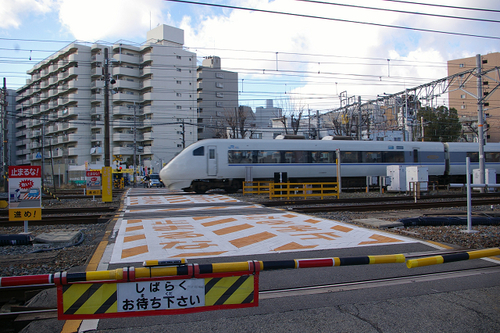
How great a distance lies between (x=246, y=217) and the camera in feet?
36.8

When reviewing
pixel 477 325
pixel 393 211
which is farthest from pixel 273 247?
pixel 393 211

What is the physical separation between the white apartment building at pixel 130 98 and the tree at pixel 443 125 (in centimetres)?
3734

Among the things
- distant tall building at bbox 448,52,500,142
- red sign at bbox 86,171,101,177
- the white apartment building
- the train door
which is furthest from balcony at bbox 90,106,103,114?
distant tall building at bbox 448,52,500,142

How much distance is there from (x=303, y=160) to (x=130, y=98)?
43905 mm

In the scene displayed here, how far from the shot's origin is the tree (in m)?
52.4

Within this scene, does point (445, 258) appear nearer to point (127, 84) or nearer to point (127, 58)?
point (127, 84)

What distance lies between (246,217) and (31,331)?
8039 millimetres

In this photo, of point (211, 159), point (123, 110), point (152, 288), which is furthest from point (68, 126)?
point (152, 288)

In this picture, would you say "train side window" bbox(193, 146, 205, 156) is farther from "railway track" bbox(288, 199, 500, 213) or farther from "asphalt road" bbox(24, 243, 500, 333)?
"asphalt road" bbox(24, 243, 500, 333)

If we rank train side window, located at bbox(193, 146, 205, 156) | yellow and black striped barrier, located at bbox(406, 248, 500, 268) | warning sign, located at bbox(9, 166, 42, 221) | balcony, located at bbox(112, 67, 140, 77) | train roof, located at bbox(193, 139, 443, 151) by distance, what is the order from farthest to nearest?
balcony, located at bbox(112, 67, 140, 77) → train roof, located at bbox(193, 139, 443, 151) → train side window, located at bbox(193, 146, 205, 156) → warning sign, located at bbox(9, 166, 42, 221) → yellow and black striped barrier, located at bbox(406, 248, 500, 268)

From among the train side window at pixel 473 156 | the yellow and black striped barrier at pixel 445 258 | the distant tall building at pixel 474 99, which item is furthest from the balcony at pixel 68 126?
the yellow and black striped barrier at pixel 445 258

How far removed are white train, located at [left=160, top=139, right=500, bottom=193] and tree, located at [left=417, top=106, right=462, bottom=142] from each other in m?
29.8

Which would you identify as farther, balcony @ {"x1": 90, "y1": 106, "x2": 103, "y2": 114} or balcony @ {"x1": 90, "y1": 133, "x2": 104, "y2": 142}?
balcony @ {"x1": 90, "y1": 133, "x2": 104, "y2": 142}

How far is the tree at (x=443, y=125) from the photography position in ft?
172
